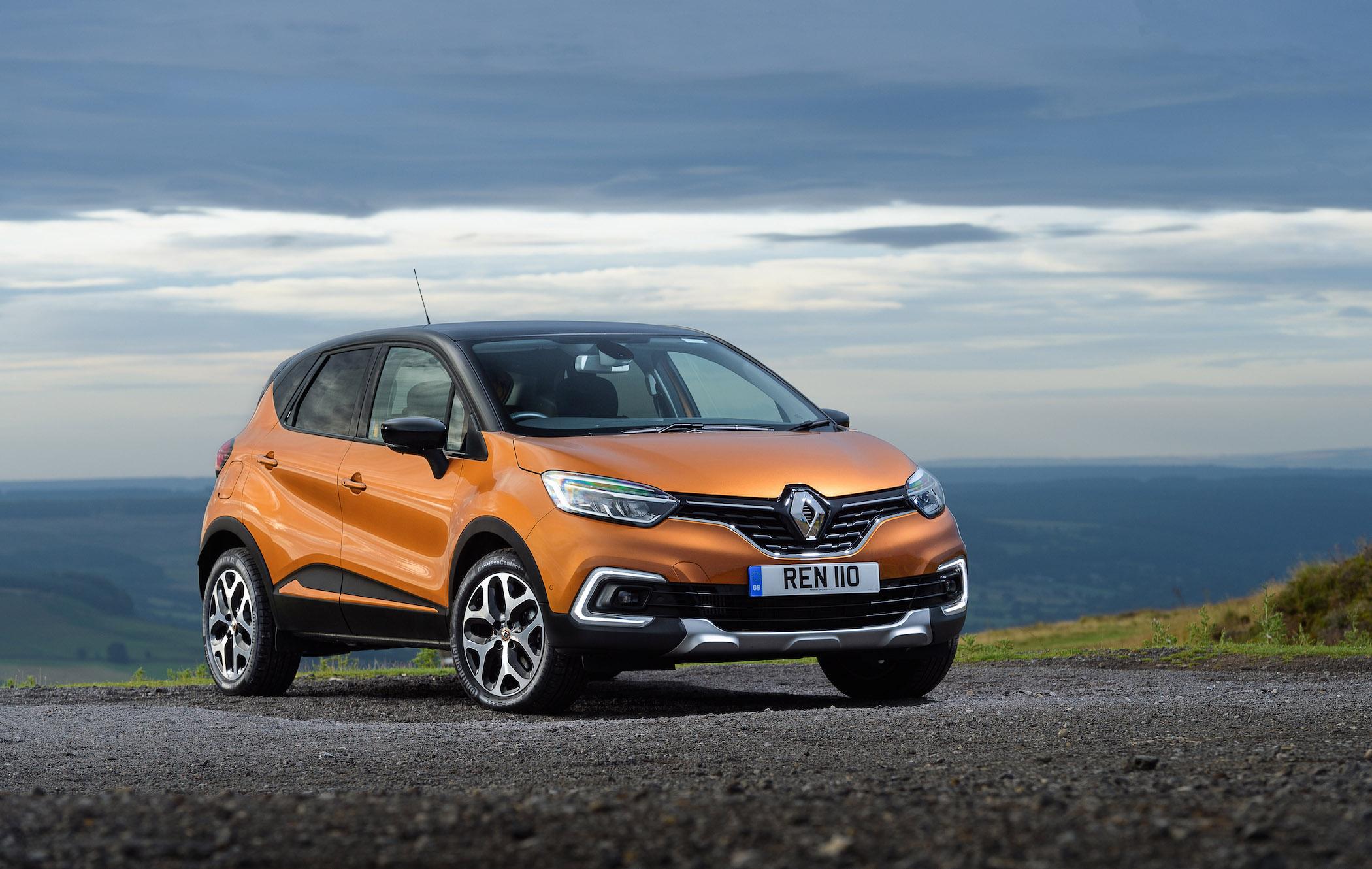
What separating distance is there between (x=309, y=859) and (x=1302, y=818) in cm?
239

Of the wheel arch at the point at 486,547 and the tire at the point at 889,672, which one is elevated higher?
the wheel arch at the point at 486,547

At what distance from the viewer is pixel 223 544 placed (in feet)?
34.1

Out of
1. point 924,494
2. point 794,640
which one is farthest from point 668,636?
point 924,494

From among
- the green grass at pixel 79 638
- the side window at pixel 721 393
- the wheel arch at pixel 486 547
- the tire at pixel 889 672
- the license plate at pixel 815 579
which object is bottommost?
the green grass at pixel 79 638

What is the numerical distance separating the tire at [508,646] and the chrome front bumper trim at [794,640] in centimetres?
62

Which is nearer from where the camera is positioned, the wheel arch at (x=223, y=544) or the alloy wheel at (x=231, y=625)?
the wheel arch at (x=223, y=544)

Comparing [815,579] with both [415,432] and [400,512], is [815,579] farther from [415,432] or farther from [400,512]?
[400,512]

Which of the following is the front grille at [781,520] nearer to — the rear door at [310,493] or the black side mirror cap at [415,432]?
the black side mirror cap at [415,432]

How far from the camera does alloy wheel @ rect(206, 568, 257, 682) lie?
9.95 meters

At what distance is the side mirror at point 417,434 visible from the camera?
827 cm

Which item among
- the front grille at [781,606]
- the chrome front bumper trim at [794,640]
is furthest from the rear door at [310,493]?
the chrome front bumper trim at [794,640]

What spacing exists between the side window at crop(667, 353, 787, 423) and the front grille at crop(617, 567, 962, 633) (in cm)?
133

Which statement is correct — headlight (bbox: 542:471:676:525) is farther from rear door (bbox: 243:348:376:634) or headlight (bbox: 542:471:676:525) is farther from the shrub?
the shrub

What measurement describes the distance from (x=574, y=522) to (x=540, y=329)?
1.91 m
